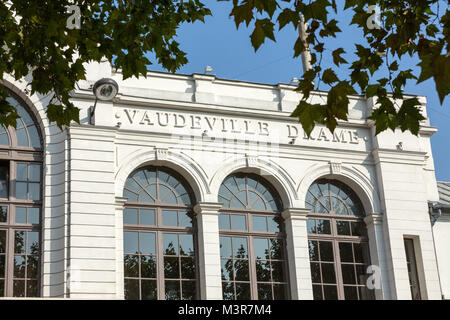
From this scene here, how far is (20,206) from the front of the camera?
723 inches

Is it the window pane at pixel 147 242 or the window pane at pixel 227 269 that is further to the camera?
the window pane at pixel 227 269

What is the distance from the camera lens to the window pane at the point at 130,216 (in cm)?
1924

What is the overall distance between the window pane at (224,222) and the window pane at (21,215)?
16.9 ft

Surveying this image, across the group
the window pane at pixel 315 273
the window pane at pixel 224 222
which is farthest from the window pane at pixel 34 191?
the window pane at pixel 315 273

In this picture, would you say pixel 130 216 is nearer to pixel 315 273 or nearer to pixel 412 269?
pixel 315 273

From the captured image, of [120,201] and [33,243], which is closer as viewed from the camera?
[33,243]

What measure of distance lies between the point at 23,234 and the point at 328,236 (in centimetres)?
839

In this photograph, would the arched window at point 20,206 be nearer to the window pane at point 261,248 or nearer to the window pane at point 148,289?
the window pane at point 148,289

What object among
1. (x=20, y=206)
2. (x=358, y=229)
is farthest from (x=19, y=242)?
(x=358, y=229)

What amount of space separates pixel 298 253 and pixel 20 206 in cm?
745

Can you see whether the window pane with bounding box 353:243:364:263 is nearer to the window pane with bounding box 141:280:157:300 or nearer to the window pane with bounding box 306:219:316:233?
the window pane with bounding box 306:219:316:233

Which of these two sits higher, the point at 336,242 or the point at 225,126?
the point at 225,126

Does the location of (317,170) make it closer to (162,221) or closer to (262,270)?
(262,270)

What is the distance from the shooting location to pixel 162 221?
19547mm
